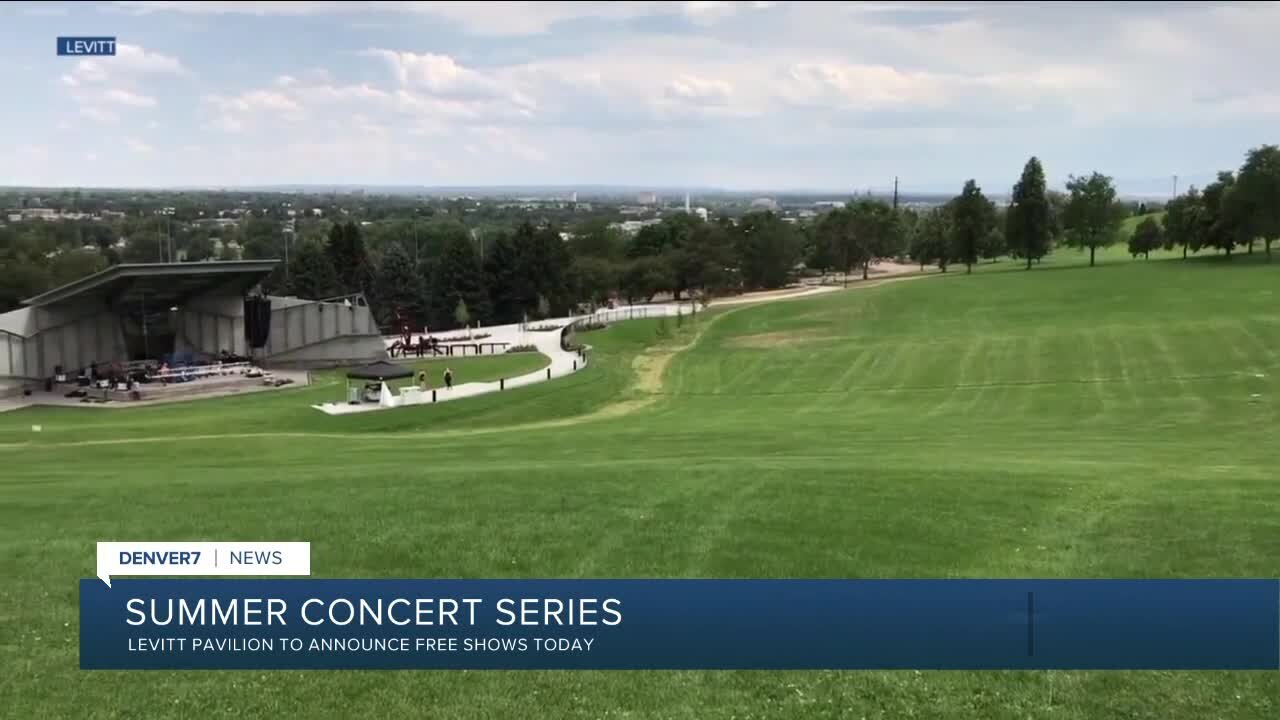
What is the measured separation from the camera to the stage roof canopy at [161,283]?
42.8 metres

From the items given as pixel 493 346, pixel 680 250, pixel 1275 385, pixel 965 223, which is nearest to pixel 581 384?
pixel 493 346

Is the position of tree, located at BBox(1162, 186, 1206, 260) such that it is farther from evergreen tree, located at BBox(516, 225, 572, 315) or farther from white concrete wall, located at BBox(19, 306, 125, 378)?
white concrete wall, located at BBox(19, 306, 125, 378)

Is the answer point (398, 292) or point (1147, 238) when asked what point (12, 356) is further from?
point (1147, 238)

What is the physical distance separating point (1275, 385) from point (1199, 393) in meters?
2.66

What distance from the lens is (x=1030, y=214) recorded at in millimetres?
95125

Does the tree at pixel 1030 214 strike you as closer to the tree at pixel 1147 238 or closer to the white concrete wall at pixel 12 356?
the tree at pixel 1147 238

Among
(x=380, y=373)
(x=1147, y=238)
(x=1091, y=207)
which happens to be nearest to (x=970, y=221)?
(x=1091, y=207)

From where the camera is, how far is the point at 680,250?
9781 centimetres

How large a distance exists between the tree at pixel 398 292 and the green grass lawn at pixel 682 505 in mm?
49781

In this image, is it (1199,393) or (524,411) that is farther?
(524,411)

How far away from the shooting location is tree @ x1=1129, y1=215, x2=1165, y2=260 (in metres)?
101

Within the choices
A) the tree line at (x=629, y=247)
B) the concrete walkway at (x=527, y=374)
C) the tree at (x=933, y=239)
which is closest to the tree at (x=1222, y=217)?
the tree line at (x=629, y=247)

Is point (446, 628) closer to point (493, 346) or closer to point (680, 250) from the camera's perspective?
point (493, 346)

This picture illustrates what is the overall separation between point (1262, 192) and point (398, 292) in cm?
7017
